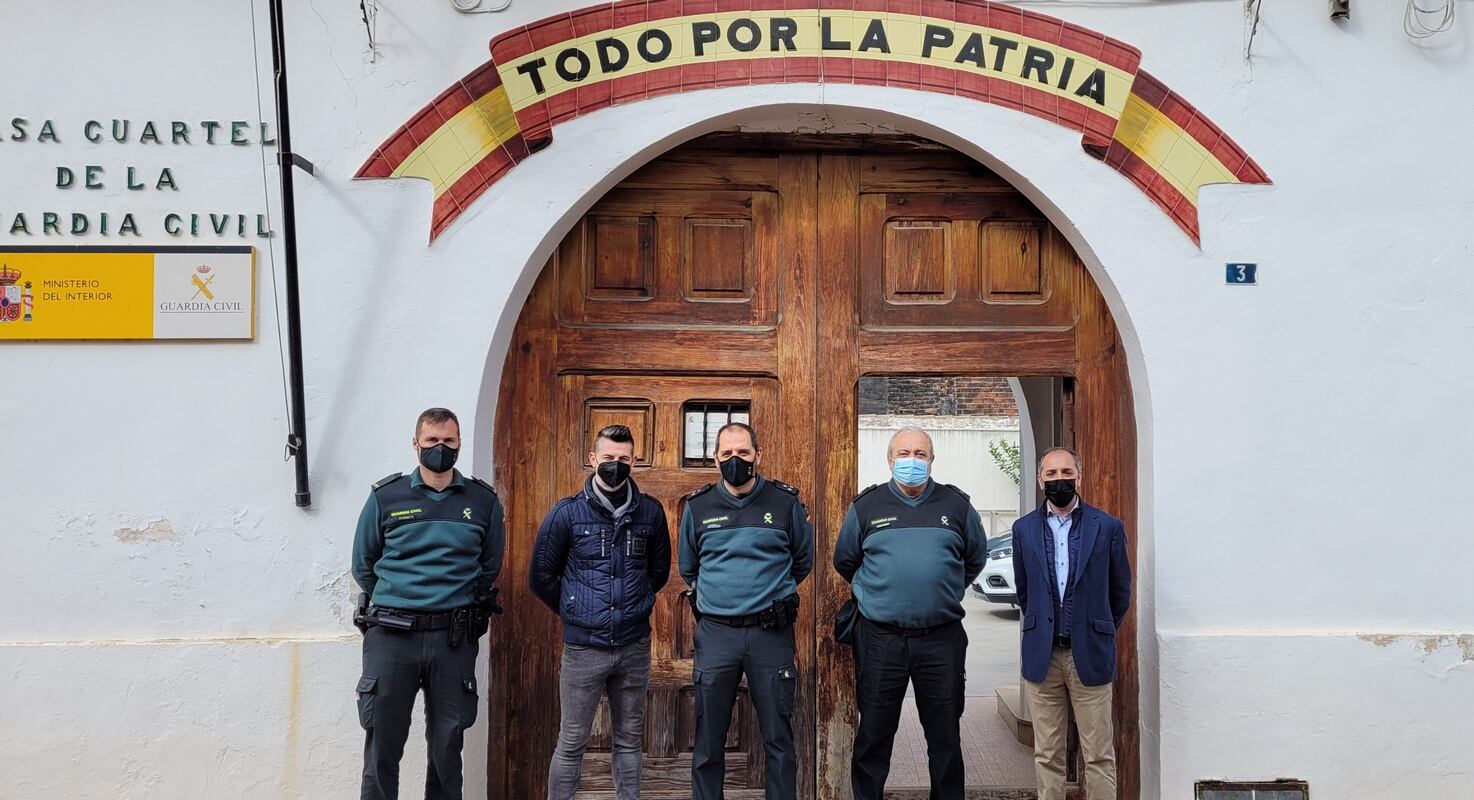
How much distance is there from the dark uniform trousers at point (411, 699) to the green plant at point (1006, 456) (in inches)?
697

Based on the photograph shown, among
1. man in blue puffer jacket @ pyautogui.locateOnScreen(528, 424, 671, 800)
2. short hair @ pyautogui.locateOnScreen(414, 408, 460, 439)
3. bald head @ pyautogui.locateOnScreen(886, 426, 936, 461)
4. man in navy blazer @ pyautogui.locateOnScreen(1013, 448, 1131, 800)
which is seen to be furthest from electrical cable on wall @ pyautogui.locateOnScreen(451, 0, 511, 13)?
man in navy blazer @ pyautogui.locateOnScreen(1013, 448, 1131, 800)

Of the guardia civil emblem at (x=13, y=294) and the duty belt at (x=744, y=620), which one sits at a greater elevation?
the guardia civil emblem at (x=13, y=294)

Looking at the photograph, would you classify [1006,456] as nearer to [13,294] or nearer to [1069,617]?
[1069,617]

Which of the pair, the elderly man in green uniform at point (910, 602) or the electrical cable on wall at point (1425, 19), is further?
the electrical cable on wall at point (1425, 19)

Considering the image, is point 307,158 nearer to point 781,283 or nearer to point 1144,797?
→ point 781,283

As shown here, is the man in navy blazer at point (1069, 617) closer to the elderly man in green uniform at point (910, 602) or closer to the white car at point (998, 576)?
the elderly man in green uniform at point (910, 602)

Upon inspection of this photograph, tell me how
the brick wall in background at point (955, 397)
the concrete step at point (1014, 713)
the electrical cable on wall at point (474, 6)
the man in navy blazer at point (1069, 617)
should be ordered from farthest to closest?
the brick wall in background at point (955, 397), the concrete step at point (1014, 713), the electrical cable on wall at point (474, 6), the man in navy blazer at point (1069, 617)

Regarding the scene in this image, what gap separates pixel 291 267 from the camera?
4859 millimetres

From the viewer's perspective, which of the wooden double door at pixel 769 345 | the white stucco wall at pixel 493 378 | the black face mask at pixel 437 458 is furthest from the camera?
the wooden double door at pixel 769 345

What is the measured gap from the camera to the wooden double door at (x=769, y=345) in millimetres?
5426

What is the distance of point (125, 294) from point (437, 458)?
1.79m

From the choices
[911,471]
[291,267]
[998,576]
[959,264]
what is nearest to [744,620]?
[911,471]

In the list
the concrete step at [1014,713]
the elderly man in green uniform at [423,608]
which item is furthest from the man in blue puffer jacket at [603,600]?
the concrete step at [1014,713]

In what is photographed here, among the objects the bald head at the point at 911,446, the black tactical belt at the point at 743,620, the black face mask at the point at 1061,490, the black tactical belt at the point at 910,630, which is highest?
the bald head at the point at 911,446
